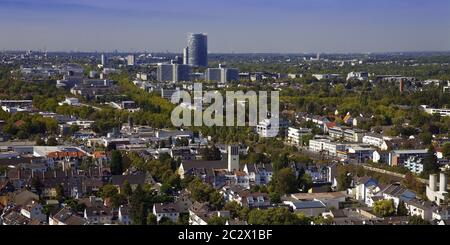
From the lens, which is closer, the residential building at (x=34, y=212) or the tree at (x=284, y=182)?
the residential building at (x=34, y=212)

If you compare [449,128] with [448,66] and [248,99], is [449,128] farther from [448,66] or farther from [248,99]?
[448,66]

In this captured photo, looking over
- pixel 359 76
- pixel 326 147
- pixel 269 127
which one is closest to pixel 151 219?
pixel 326 147

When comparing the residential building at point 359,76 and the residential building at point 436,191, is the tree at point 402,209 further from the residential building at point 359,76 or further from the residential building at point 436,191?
the residential building at point 359,76

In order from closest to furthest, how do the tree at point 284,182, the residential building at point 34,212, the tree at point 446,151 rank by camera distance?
the residential building at point 34,212
the tree at point 284,182
the tree at point 446,151

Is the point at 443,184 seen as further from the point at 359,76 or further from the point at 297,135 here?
the point at 359,76

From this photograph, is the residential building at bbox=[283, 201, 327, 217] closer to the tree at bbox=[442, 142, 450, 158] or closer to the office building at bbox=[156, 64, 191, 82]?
the tree at bbox=[442, 142, 450, 158]

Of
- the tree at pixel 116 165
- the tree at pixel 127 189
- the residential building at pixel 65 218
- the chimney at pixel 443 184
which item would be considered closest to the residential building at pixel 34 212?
the residential building at pixel 65 218

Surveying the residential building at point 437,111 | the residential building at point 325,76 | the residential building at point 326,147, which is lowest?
the residential building at point 326,147
